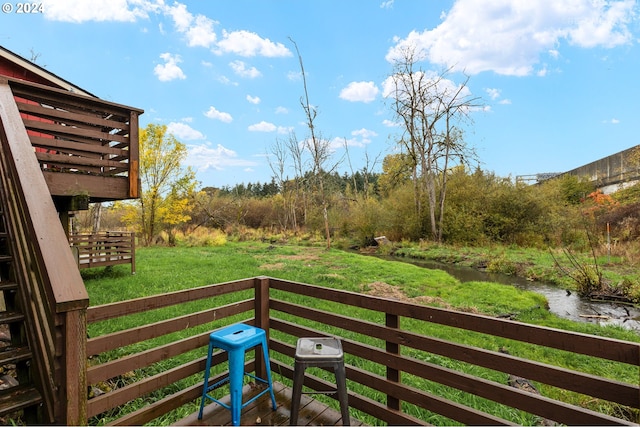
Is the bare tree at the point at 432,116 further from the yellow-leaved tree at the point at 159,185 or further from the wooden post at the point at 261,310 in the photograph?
the wooden post at the point at 261,310

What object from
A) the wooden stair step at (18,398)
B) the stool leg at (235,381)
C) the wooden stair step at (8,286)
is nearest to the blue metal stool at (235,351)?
the stool leg at (235,381)

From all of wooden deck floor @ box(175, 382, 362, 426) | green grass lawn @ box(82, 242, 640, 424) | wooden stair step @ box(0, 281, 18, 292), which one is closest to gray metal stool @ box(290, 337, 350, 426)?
wooden deck floor @ box(175, 382, 362, 426)

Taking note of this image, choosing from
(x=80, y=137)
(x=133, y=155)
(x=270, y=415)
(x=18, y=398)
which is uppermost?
(x=80, y=137)

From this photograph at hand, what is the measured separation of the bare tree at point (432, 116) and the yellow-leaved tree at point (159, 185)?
12.1 meters

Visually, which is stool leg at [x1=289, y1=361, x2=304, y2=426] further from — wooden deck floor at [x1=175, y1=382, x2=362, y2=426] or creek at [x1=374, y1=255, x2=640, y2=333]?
creek at [x1=374, y1=255, x2=640, y2=333]

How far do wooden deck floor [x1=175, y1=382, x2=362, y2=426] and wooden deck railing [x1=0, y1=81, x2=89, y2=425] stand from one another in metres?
0.89

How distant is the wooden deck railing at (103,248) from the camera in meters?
6.96

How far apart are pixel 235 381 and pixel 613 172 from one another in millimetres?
21142

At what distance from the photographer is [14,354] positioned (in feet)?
5.81

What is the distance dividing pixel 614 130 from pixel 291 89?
46.3ft

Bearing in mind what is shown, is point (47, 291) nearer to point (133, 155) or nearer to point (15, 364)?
point (15, 364)

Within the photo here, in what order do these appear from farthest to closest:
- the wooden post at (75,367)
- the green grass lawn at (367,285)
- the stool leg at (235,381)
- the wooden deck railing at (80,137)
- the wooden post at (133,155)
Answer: the green grass lawn at (367,285)
the wooden post at (133,155)
the wooden deck railing at (80,137)
the stool leg at (235,381)
the wooden post at (75,367)

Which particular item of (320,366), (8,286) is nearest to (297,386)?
(320,366)

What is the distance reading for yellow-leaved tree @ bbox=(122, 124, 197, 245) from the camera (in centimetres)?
1559
